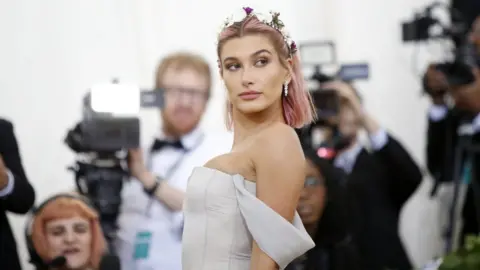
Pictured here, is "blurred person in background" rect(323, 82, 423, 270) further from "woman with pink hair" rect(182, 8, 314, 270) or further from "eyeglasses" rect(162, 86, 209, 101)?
"woman with pink hair" rect(182, 8, 314, 270)

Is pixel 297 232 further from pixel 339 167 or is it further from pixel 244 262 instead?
pixel 339 167

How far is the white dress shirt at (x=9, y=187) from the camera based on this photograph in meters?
1.56

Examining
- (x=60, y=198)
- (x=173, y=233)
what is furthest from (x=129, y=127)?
(x=173, y=233)

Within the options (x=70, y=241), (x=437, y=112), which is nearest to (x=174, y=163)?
(x=70, y=241)

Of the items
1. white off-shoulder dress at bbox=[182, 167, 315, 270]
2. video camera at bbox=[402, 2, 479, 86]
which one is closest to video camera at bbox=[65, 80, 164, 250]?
white off-shoulder dress at bbox=[182, 167, 315, 270]

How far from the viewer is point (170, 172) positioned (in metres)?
1.75

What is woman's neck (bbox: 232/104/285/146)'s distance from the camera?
1159mm

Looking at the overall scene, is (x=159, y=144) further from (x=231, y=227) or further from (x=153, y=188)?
(x=231, y=227)

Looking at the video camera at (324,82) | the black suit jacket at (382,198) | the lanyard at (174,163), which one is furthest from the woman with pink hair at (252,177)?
the black suit jacket at (382,198)

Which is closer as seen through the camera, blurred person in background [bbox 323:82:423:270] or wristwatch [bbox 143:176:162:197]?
wristwatch [bbox 143:176:162:197]

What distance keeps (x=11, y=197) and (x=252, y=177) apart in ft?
2.22

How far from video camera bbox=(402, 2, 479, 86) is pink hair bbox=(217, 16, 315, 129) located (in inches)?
68.1

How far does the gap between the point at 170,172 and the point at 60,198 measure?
0.25 meters

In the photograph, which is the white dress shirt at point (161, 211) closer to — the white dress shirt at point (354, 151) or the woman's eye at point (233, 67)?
the woman's eye at point (233, 67)
